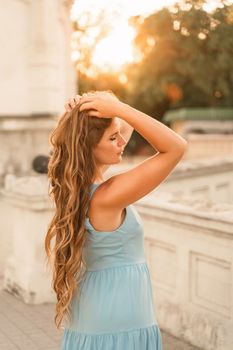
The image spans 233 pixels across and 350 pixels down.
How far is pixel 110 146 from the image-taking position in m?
2.81

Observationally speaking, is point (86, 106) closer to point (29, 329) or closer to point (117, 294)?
point (117, 294)

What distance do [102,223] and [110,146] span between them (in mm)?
327

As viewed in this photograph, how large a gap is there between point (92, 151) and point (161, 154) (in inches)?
11.4

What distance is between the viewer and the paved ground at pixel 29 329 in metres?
5.64

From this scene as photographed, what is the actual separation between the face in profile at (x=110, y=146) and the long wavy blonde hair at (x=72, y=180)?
1.0 inches

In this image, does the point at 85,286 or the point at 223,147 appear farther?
the point at 223,147

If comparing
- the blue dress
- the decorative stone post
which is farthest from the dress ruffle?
the decorative stone post

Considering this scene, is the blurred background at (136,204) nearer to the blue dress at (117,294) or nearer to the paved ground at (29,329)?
the paved ground at (29,329)

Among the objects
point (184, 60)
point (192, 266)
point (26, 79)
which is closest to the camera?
point (192, 266)

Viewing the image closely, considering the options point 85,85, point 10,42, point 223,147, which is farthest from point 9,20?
point 85,85

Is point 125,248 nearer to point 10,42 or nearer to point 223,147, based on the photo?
point 10,42

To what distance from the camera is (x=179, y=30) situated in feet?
24.4

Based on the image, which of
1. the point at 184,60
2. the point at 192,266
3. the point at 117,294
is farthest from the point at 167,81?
the point at 117,294

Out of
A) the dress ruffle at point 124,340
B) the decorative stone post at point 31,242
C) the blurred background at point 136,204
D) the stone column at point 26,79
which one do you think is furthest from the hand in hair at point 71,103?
the stone column at point 26,79
